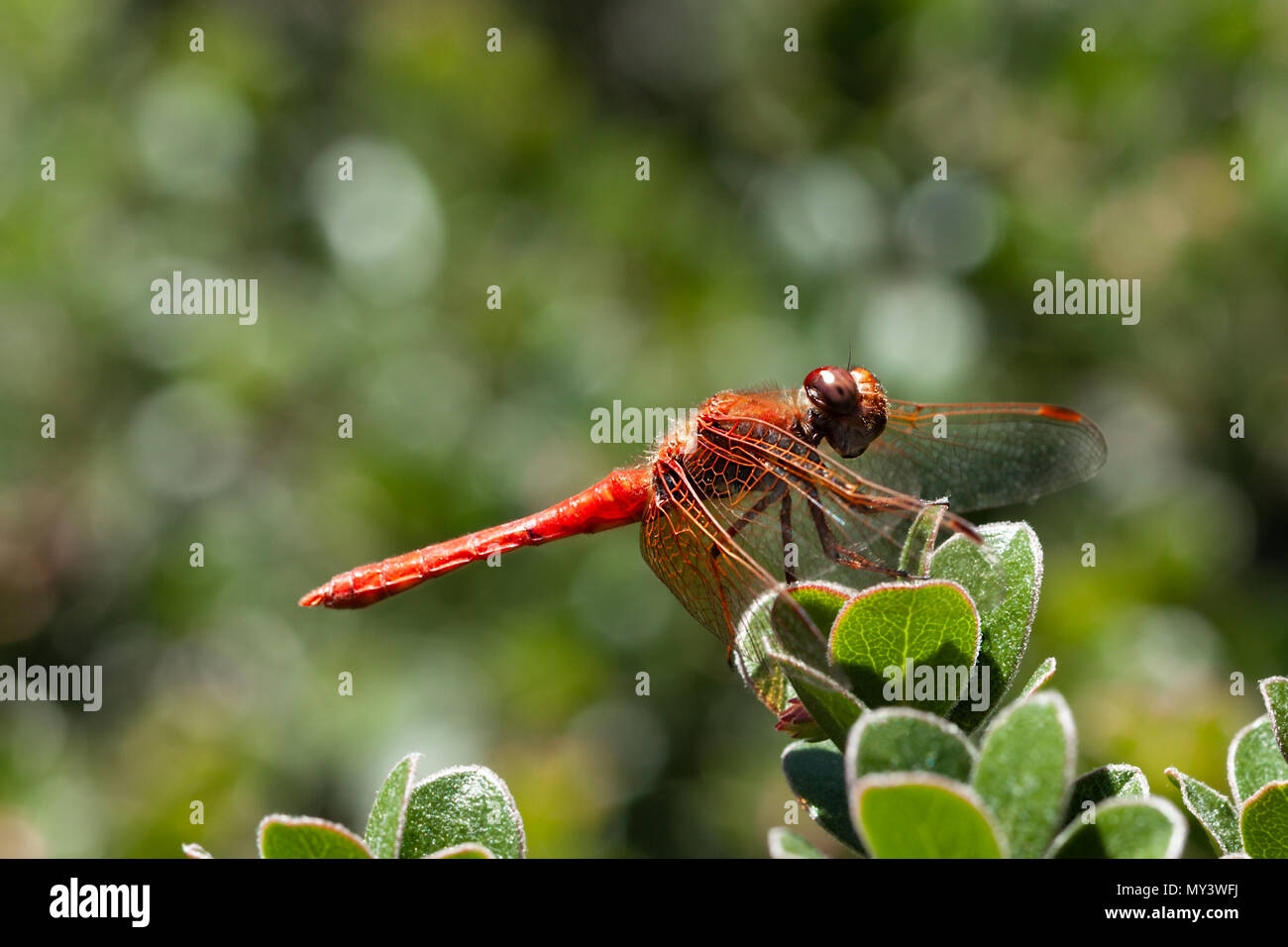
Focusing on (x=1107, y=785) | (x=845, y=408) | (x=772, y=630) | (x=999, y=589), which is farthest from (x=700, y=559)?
(x=1107, y=785)

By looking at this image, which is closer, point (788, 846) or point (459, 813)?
point (788, 846)

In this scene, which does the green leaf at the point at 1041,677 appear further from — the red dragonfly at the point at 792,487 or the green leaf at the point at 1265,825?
the red dragonfly at the point at 792,487

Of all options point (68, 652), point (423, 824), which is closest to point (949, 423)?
point (423, 824)

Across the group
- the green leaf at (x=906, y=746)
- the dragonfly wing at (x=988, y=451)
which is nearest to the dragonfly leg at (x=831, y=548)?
the dragonfly wing at (x=988, y=451)

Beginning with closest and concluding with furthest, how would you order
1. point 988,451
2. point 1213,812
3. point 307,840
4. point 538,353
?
point 307,840, point 1213,812, point 988,451, point 538,353

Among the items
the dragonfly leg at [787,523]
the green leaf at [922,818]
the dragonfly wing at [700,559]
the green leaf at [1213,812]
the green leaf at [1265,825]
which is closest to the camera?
the green leaf at [922,818]

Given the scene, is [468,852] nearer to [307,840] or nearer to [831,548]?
[307,840]

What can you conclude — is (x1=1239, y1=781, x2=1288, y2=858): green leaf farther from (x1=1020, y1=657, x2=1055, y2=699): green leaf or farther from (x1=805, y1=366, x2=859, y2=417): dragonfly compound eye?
(x1=805, y1=366, x2=859, y2=417): dragonfly compound eye
